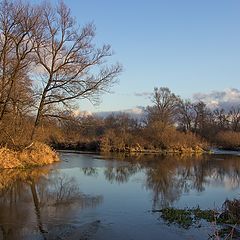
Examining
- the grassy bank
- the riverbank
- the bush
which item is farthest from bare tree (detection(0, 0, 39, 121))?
the bush

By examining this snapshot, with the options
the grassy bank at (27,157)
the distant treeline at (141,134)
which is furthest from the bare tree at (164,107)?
the grassy bank at (27,157)

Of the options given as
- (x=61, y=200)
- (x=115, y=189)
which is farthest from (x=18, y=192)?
(x=115, y=189)

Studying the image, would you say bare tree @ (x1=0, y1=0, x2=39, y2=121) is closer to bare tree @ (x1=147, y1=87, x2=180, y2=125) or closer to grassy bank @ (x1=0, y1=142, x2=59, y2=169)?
grassy bank @ (x1=0, y1=142, x2=59, y2=169)

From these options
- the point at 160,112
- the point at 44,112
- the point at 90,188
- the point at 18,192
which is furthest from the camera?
the point at 160,112

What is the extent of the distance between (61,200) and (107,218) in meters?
3.54

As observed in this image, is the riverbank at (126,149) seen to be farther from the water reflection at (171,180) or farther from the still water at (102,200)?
the still water at (102,200)

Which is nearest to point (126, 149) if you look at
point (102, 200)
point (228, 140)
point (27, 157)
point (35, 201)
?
point (228, 140)

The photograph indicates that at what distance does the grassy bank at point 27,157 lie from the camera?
24.1m

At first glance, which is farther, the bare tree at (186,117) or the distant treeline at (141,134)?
the bare tree at (186,117)

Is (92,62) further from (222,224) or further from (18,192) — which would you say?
(222,224)

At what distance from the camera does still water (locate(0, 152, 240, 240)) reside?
1054cm

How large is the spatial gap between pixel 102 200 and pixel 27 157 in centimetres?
1306

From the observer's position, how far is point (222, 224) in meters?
11.4

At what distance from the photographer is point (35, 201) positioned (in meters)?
14.8
